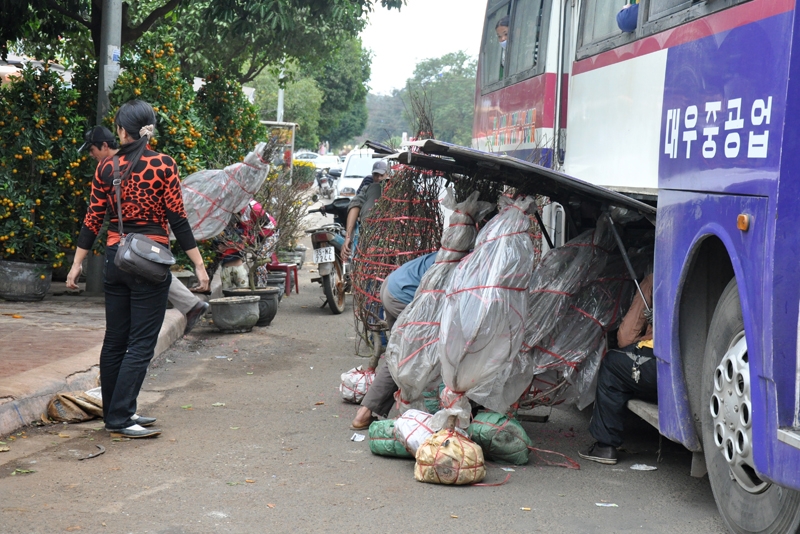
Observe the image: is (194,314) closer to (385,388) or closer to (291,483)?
(385,388)

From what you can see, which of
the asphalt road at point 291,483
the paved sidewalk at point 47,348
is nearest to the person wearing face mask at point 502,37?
the asphalt road at point 291,483

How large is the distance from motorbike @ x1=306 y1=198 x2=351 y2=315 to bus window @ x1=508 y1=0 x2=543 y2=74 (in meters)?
3.48

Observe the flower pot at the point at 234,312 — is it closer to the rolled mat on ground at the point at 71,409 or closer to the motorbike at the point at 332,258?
the motorbike at the point at 332,258

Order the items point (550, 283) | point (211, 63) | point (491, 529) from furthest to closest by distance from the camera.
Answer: point (211, 63), point (550, 283), point (491, 529)

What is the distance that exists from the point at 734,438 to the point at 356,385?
10.2 ft

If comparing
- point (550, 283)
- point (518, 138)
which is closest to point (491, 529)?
point (550, 283)

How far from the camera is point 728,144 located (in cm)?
354

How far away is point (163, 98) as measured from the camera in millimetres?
9617

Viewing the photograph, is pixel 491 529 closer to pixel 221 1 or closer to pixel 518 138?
pixel 518 138

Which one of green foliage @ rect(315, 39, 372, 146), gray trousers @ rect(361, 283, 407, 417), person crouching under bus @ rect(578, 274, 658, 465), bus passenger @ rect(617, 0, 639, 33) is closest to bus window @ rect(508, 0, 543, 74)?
bus passenger @ rect(617, 0, 639, 33)

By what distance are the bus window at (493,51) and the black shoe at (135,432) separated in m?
4.44

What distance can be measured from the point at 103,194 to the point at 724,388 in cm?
353

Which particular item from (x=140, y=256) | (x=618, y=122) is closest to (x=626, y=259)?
(x=618, y=122)

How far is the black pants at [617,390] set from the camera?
15.5 ft
